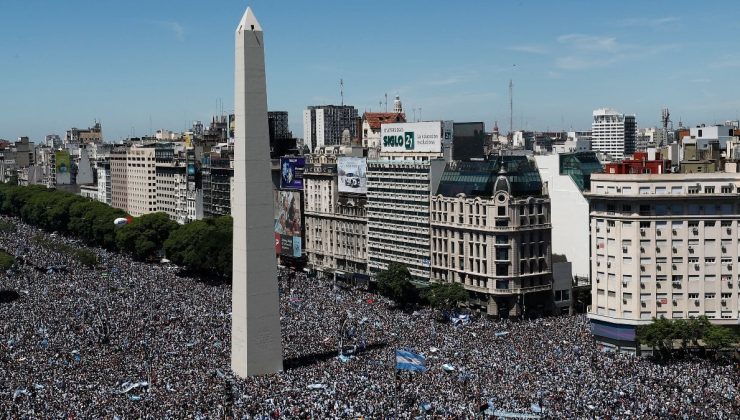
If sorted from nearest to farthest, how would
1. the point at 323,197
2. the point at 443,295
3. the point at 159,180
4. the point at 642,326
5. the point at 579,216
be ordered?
the point at 642,326 → the point at 443,295 → the point at 579,216 → the point at 323,197 → the point at 159,180

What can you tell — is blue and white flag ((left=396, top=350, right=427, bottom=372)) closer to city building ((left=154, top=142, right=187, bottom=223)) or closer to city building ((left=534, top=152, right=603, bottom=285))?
city building ((left=534, top=152, right=603, bottom=285))

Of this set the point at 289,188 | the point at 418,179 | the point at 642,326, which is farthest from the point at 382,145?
the point at 642,326

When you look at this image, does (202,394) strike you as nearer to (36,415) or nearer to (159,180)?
(36,415)

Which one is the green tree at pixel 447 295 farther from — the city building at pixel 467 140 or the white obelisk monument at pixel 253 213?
the white obelisk monument at pixel 253 213

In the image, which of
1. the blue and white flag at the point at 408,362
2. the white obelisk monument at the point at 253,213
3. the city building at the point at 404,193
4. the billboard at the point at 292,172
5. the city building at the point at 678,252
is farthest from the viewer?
the billboard at the point at 292,172

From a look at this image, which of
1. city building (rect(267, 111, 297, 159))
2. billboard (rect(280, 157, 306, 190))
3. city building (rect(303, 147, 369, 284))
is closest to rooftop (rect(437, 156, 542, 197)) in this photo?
city building (rect(303, 147, 369, 284))

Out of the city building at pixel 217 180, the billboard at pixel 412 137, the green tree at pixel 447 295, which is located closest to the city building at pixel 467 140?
the billboard at pixel 412 137
